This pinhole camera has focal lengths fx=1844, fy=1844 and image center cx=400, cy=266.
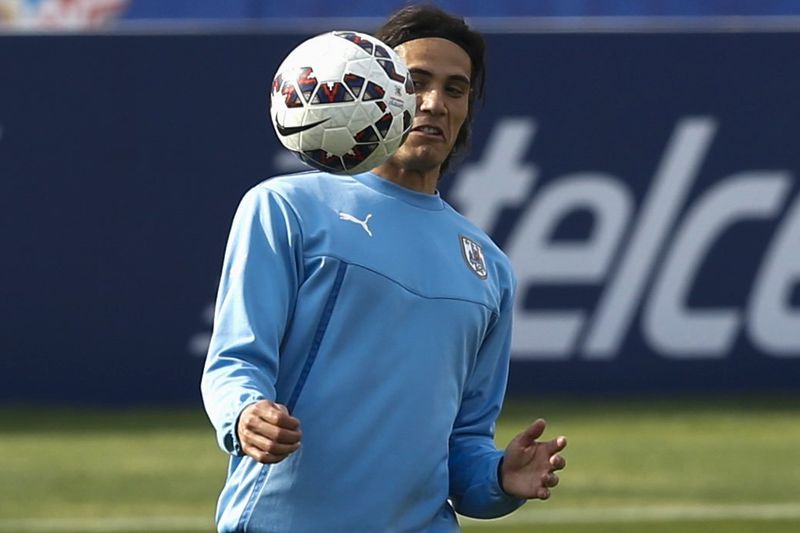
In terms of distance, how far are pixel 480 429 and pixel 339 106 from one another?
0.90 meters

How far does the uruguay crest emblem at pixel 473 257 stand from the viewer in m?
4.34

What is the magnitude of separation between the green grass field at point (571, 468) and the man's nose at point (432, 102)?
15.6ft

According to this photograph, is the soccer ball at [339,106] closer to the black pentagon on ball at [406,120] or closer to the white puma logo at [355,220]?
the black pentagon on ball at [406,120]

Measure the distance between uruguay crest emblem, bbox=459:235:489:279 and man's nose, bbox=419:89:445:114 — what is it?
31cm

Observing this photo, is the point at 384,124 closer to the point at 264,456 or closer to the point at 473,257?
the point at 473,257

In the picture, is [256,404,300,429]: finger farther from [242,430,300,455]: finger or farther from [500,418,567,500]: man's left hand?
[500,418,567,500]: man's left hand

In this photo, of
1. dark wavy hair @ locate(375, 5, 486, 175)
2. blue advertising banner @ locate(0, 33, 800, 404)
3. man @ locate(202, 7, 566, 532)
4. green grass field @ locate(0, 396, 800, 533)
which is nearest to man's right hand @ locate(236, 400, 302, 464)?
man @ locate(202, 7, 566, 532)

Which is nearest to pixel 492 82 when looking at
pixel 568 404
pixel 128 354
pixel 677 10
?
pixel 568 404

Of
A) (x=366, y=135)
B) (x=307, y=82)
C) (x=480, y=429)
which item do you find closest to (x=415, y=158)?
(x=366, y=135)

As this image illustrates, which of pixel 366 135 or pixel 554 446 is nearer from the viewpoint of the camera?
pixel 366 135

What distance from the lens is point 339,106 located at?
409 cm

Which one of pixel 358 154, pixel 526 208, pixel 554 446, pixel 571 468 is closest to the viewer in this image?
pixel 358 154

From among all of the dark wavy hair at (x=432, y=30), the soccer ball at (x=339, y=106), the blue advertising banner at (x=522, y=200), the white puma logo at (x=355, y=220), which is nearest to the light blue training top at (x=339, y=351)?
the white puma logo at (x=355, y=220)

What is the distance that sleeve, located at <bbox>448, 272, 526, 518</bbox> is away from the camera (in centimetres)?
438
